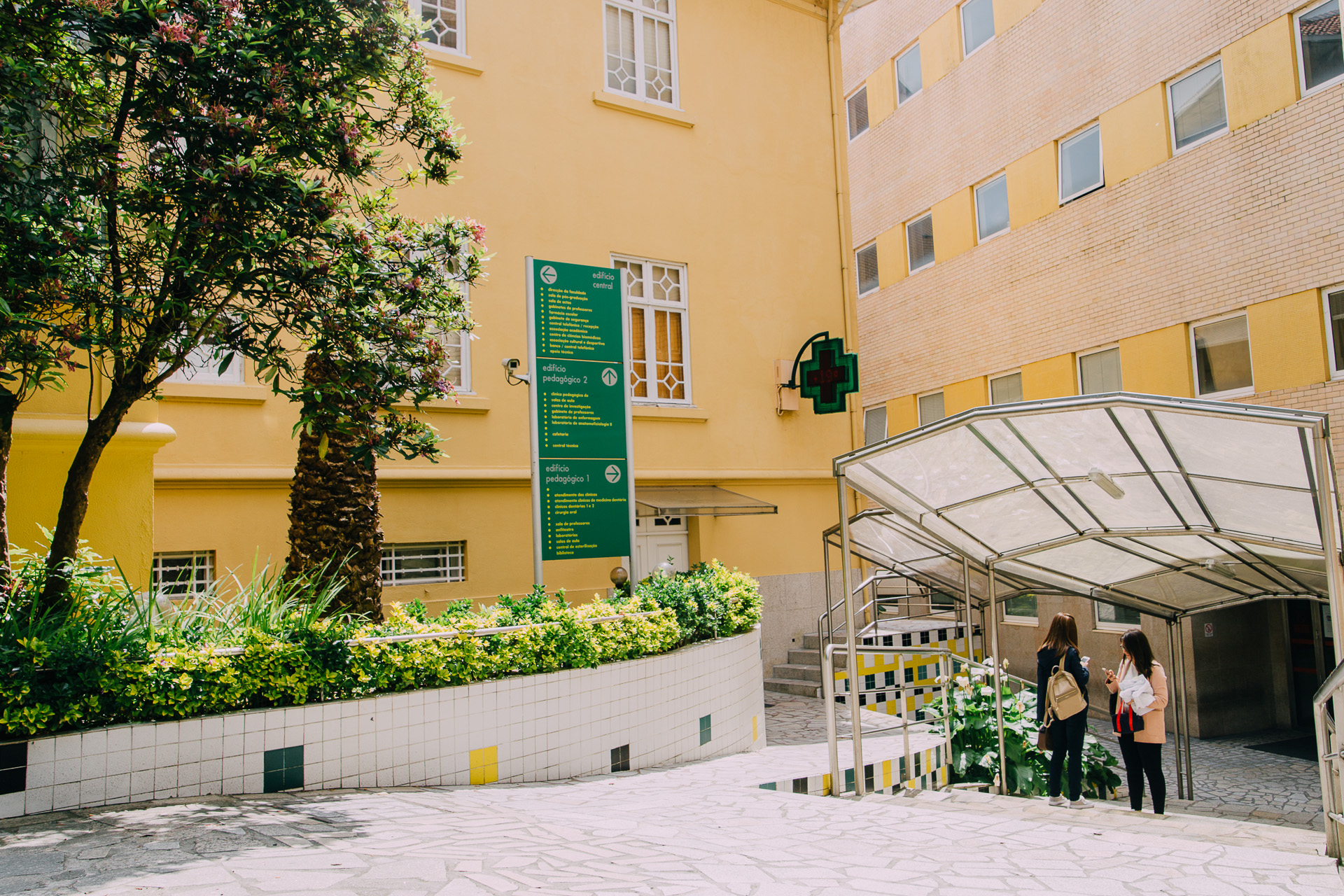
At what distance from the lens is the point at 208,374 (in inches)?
393

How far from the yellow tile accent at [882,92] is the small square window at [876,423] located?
6.58 meters

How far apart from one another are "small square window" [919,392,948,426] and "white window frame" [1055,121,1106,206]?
4.65 meters

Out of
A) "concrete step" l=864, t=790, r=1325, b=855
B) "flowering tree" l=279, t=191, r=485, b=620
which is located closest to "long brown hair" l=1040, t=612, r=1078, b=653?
"concrete step" l=864, t=790, r=1325, b=855

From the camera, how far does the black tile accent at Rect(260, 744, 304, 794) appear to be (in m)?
5.81

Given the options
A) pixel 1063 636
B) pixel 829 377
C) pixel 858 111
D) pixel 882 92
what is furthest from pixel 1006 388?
pixel 1063 636

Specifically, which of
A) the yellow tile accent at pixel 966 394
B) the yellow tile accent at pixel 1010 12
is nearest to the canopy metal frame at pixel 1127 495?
the yellow tile accent at pixel 966 394

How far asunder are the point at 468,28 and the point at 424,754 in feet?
31.1

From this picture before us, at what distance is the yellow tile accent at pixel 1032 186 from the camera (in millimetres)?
16438

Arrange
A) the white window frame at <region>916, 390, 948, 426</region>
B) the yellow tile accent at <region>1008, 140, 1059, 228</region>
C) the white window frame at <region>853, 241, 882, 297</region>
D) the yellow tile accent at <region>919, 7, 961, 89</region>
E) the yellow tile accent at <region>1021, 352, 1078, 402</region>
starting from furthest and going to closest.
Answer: the white window frame at <region>853, 241, 882, 297</region> → the white window frame at <region>916, 390, 948, 426</region> → the yellow tile accent at <region>919, 7, 961, 89</region> → the yellow tile accent at <region>1008, 140, 1059, 228</region> → the yellow tile accent at <region>1021, 352, 1078, 402</region>

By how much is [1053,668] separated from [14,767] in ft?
24.7

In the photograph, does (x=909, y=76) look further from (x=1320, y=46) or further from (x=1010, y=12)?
(x=1320, y=46)

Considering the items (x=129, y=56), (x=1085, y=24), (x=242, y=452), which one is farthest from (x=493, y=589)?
(x=1085, y=24)

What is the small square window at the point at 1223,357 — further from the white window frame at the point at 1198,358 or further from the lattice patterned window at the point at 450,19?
the lattice patterned window at the point at 450,19

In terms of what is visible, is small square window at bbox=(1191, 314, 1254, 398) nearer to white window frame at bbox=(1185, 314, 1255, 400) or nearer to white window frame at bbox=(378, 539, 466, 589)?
white window frame at bbox=(1185, 314, 1255, 400)
